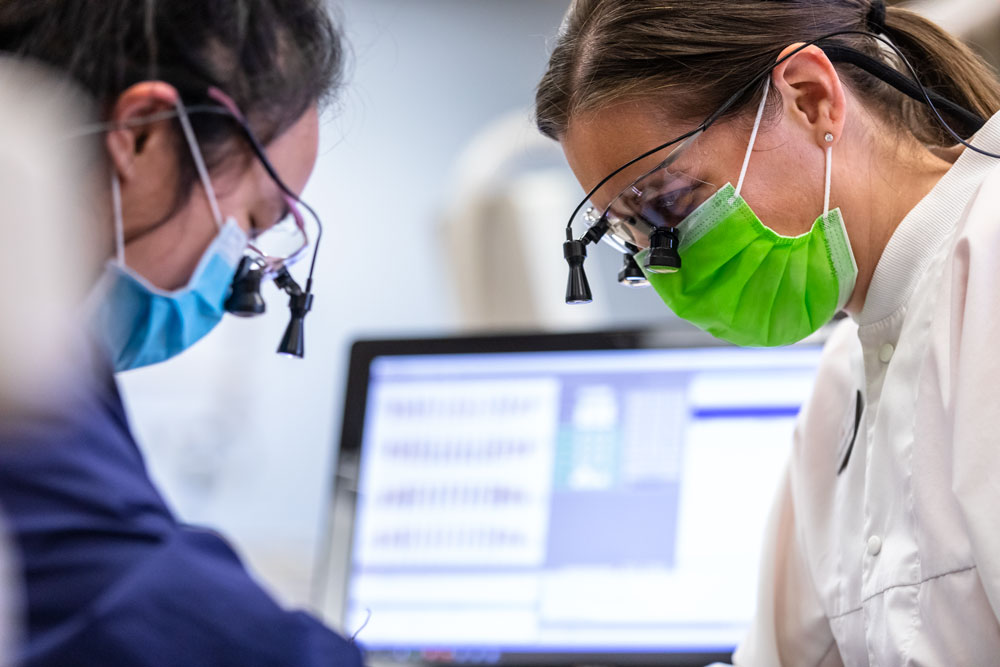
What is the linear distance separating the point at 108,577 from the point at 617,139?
0.62 meters

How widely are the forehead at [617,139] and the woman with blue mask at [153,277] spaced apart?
25 centimetres

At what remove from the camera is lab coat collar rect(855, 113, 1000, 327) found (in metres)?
0.96

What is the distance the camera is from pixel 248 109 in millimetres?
829

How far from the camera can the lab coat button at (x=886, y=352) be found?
3.29 feet

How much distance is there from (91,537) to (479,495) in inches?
35.6

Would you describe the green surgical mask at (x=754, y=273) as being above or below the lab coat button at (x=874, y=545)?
above

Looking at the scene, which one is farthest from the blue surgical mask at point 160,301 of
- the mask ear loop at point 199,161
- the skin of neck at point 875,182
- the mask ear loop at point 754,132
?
the skin of neck at point 875,182

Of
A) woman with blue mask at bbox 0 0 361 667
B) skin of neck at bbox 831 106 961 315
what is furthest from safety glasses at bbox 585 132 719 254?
woman with blue mask at bbox 0 0 361 667

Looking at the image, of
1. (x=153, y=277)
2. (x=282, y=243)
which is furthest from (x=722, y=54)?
(x=153, y=277)

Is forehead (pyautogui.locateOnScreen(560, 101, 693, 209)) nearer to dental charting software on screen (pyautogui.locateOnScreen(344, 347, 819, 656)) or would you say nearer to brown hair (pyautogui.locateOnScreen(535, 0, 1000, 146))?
brown hair (pyautogui.locateOnScreen(535, 0, 1000, 146))

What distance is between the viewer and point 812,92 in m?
0.99

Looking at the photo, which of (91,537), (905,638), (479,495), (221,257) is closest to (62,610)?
(91,537)

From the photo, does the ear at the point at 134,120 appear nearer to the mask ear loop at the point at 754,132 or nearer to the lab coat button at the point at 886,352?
the mask ear loop at the point at 754,132

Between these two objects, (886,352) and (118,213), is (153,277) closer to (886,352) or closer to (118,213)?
(118,213)
